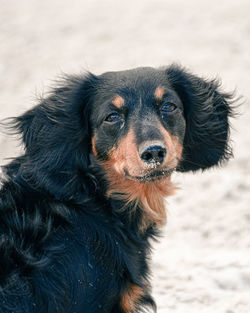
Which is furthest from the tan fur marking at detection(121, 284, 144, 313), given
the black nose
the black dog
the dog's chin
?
the black nose

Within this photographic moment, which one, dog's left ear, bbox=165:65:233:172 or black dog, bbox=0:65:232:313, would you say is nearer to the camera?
black dog, bbox=0:65:232:313

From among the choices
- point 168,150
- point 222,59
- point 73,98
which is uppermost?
point 73,98

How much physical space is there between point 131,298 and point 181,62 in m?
5.49

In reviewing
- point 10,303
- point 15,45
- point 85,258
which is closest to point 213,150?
point 85,258

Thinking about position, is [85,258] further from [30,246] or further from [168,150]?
[168,150]

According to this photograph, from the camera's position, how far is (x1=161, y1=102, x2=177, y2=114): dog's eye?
3742mm

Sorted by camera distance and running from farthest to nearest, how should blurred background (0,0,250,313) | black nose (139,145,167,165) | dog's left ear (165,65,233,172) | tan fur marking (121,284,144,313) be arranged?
blurred background (0,0,250,313) < dog's left ear (165,65,233,172) < tan fur marking (121,284,144,313) < black nose (139,145,167,165)

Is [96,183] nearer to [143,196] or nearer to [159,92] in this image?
[143,196]

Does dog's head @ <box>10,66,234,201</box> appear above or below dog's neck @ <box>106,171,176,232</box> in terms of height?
above

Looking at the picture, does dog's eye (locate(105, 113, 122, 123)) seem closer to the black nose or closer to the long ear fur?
the long ear fur

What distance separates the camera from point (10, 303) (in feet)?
10.1

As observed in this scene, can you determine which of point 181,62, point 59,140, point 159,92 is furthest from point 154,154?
point 181,62

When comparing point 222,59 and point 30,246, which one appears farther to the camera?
point 222,59

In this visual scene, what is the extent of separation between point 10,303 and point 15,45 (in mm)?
7080
